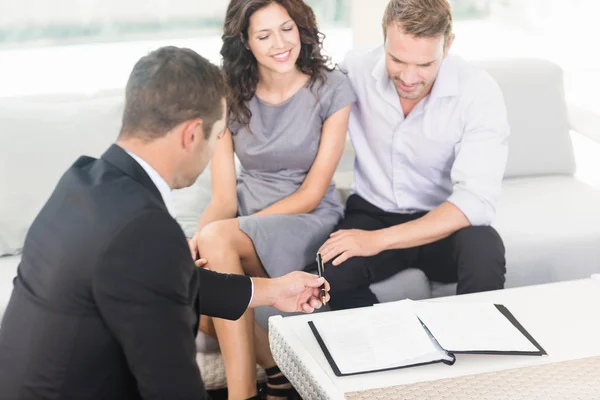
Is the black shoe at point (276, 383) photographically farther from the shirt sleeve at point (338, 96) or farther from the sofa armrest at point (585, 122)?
the sofa armrest at point (585, 122)

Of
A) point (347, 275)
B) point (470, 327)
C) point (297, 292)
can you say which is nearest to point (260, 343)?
point (347, 275)

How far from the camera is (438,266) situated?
253cm

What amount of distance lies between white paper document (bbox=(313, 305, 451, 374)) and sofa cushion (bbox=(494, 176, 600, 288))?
791 mm

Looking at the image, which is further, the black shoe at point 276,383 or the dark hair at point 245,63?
the dark hair at point 245,63

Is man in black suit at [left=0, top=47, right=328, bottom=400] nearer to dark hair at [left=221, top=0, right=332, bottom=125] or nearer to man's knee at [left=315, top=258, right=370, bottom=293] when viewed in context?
man's knee at [left=315, top=258, right=370, bottom=293]

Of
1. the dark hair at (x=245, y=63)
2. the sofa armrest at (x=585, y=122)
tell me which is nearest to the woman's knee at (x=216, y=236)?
the dark hair at (x=245, y=63)

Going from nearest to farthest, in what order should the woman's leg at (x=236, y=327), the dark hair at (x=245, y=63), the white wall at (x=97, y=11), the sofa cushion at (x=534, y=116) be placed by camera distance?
1. the woman's leg at (x=236, y=327)
2. the dark hair at (x=245, y=63)
3. the sofa cushion at (x=534, y=116)
4. the white wall at (x=97, y=11)

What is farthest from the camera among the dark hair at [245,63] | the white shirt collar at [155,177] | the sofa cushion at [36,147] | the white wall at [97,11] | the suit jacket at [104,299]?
the white wall at [97,11]

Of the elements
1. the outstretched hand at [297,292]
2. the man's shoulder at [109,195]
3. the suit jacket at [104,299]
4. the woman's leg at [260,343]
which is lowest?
the woman's leg at [260,343]

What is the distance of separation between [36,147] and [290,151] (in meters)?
0.78

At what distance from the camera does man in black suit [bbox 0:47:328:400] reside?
1.35m

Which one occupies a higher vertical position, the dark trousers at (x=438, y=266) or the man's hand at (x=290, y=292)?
the man's hand at (x=290, y=292)

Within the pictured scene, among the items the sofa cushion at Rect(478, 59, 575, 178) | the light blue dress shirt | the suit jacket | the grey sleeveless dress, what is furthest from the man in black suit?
the sofa cushion at Rect(478, 59, 575, 178)

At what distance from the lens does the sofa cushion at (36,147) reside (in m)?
2.65
